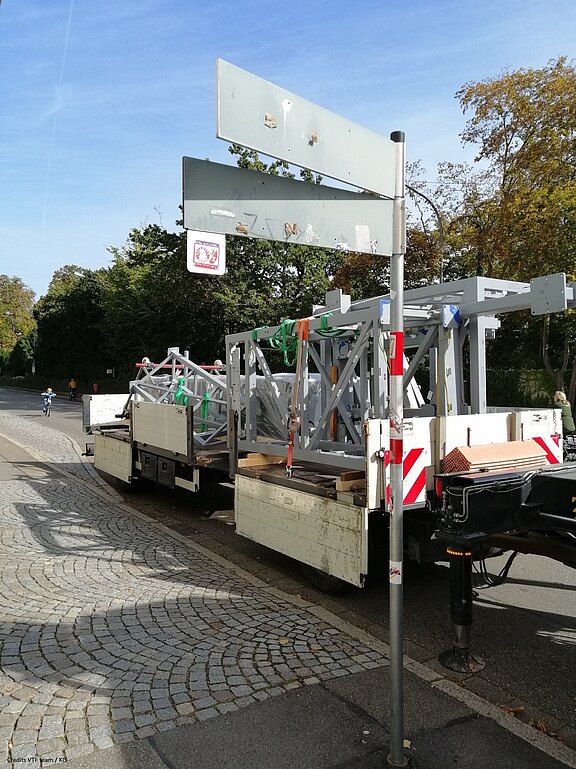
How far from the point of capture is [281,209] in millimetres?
2570

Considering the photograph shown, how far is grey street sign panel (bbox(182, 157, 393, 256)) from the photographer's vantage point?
93.3 inches

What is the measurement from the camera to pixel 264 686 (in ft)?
11.9

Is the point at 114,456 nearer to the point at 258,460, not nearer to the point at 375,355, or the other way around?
the point at 258,460

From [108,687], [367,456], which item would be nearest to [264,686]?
[108,687]

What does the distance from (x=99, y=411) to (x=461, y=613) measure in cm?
982

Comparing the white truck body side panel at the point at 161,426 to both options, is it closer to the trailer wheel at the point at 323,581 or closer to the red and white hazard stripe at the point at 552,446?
the trailer wheel at the point at 323,581

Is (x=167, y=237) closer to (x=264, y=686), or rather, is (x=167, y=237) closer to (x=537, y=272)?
(x=537, y=272)

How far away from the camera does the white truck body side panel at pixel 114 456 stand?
985cm

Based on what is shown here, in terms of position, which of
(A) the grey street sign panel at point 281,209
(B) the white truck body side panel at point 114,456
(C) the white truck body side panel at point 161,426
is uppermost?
(A) the grey street sign panel at point 281,209

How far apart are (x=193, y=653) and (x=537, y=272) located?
542 inches

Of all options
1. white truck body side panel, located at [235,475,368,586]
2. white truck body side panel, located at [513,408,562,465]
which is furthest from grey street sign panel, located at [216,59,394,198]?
white truck body side panel, located at [513,408,562,465]

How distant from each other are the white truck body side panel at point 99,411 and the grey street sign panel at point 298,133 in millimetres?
10254

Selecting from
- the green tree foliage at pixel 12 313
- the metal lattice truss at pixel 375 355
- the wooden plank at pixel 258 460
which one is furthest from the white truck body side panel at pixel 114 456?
the green tree foliage at pixel 12 313

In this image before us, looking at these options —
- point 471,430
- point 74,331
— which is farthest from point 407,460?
point 74,331
